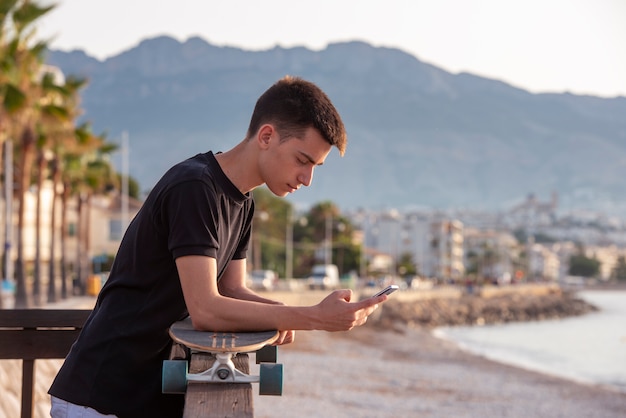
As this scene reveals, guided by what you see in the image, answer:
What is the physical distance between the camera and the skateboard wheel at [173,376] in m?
2.56

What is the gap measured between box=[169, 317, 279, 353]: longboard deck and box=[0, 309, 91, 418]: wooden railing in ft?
4.49

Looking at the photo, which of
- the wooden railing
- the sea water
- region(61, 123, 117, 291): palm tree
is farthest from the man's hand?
region(61, 123, 117, 291): palm tree

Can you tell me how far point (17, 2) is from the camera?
25781 millimetres

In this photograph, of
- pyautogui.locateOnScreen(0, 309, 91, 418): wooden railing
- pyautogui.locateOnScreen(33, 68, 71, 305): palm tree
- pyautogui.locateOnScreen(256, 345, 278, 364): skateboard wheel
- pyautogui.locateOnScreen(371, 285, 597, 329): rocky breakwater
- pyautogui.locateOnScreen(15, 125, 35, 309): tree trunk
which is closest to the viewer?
pyautogui.locateOnScreen(256, 345, 278, 364): skateboard wheel

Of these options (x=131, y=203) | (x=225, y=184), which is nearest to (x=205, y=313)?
(x=225, y=184)

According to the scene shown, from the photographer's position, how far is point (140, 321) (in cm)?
281

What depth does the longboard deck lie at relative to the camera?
2.49 m

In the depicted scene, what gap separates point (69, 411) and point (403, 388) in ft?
89.0

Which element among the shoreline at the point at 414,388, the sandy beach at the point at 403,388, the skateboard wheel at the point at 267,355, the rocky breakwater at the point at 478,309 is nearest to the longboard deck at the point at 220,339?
the skateboard wheel at the point at 267,355

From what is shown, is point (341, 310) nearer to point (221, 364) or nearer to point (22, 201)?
point (221, 364)

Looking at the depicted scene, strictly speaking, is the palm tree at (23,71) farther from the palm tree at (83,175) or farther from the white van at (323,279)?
the white van at (323,279)

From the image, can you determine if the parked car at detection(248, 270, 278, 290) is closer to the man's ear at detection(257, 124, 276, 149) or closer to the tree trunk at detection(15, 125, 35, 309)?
the tree trunk at detection(15, 125, 35, 309)

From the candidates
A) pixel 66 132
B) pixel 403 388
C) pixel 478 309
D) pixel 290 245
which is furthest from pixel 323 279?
pixel 403 388

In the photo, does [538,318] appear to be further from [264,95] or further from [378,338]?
[264,95]
